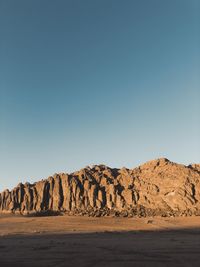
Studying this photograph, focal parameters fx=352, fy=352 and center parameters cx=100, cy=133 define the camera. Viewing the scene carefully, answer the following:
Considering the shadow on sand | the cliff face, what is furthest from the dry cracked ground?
the shadow on sand

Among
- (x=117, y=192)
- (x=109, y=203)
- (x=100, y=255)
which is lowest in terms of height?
(x=100, y=255)

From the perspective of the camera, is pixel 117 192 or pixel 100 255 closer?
pixel 100 255

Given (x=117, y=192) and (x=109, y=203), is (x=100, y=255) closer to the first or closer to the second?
(x=109, y=203)

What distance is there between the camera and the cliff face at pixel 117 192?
47.2 meters

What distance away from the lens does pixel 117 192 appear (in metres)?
51.4

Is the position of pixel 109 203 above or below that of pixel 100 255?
above

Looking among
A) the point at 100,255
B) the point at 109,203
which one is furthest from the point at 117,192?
the point at 100,255

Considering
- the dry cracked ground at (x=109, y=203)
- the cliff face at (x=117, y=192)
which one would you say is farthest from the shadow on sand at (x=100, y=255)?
the cliff face at (x=117, y=192)

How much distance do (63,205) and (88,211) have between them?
5.68m

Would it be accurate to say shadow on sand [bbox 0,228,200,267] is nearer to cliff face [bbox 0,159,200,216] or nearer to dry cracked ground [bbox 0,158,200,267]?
dry cracked ground [bbox 0,158,200,267]

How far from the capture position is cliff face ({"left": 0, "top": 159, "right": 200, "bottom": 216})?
1860 inches

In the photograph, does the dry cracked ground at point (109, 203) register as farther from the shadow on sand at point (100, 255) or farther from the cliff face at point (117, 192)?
the shadow on sand at point (100, 255)

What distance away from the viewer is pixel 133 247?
1997 cm

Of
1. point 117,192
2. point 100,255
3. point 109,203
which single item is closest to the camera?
point 100,255
